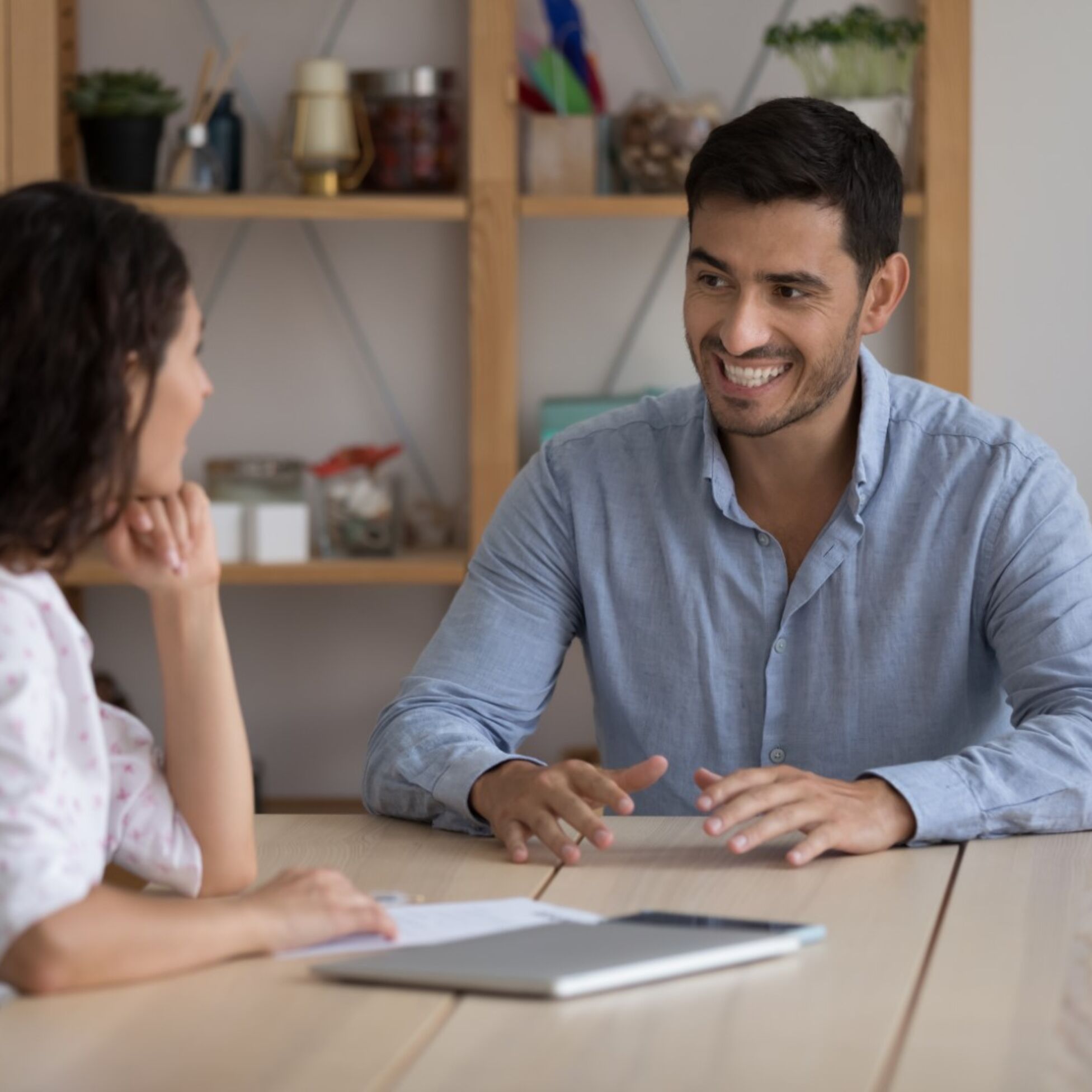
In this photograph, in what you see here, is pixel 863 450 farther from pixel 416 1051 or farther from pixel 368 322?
pixel 368 322

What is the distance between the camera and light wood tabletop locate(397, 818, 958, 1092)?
831 millimetres

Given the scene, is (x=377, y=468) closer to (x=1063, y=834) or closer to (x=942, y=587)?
(x=942, y=587)

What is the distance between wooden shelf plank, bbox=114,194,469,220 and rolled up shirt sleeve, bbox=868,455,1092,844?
1.35m

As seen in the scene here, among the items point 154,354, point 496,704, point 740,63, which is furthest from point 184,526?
point 740,63

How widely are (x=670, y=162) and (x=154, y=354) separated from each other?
1891mm

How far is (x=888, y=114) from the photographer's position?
2732 millimetres

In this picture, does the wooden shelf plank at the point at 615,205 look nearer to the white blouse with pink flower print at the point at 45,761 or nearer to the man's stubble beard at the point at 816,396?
the man's stubble beard at the point at 816,396

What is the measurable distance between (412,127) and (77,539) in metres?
1.95

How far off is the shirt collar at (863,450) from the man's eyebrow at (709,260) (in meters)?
0.15

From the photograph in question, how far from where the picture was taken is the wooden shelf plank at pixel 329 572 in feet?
9.11

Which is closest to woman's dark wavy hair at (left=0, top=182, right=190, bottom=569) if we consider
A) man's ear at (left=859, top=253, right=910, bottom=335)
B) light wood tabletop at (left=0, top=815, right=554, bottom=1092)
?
light wood tabletop at (left=0, top=815, right=554, bottom=1092)

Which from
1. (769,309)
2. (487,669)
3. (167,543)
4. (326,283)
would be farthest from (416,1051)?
(326,283)

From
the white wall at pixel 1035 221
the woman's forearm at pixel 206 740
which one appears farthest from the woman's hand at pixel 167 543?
the white wall at pixel 1035 221

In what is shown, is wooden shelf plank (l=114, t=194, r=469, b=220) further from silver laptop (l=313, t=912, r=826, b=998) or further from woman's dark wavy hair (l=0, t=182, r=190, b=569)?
silver laptop (l=313, t=912, r=826, b=998)
